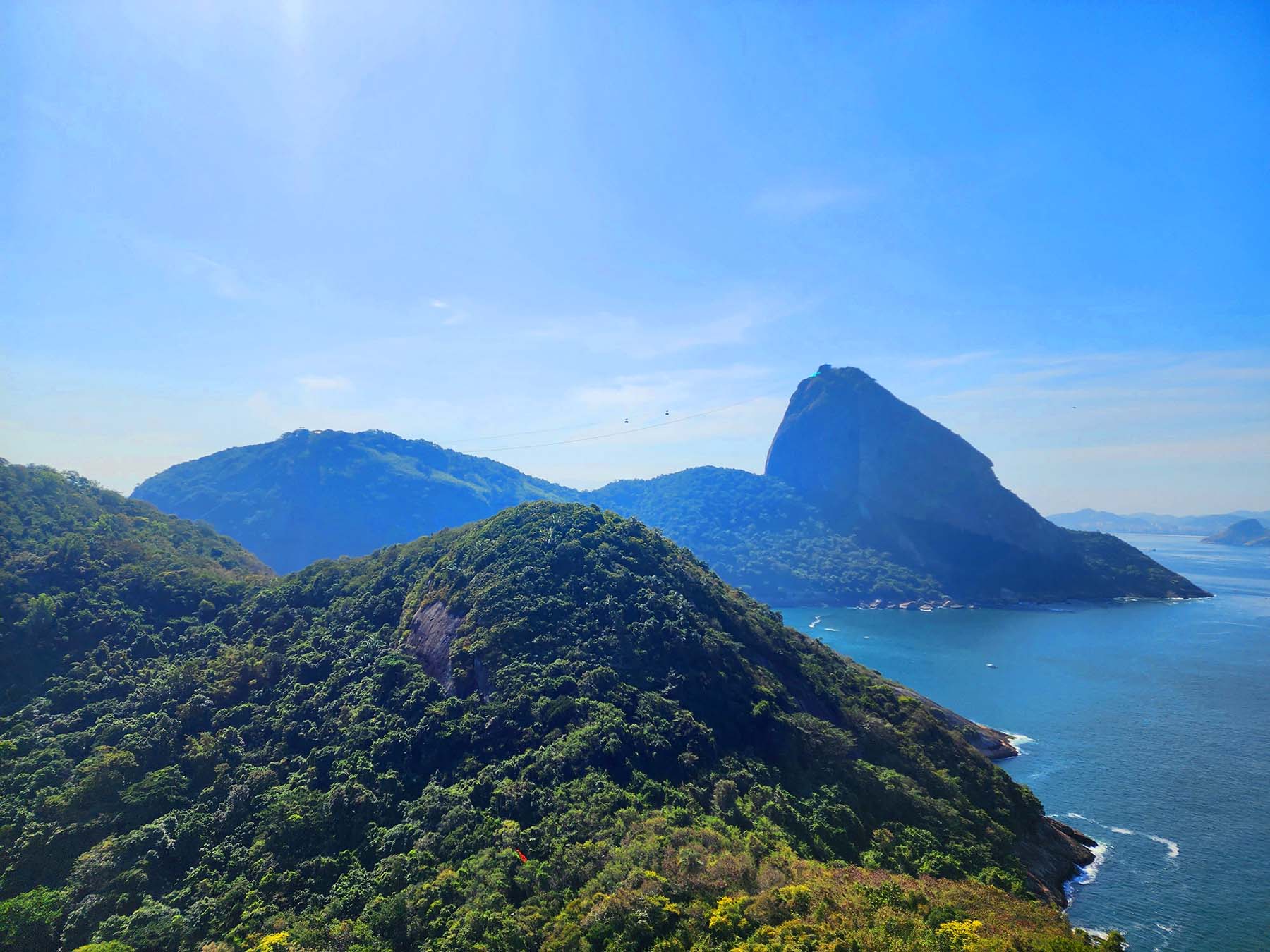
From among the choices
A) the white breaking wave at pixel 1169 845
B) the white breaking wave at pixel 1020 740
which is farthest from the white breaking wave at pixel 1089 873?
the white breaking wave at pixel 1020 740

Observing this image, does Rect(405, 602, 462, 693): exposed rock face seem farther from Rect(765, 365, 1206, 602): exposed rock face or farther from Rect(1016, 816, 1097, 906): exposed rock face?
Rect(765, 365, 1206, 602): exposed rock face

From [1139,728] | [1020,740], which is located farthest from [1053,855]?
[1139,728]

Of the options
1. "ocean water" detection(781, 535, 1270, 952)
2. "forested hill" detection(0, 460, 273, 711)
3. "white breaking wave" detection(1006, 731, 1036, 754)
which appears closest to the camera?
"ocean water" detection(781, 535, 1270, 952)

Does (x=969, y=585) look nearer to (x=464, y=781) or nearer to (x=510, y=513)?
(x=510, y=513)

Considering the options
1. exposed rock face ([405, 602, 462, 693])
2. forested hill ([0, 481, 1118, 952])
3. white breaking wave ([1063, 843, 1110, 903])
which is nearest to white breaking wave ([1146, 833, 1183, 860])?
white breaking wave ([1063, 843, 1110, 903])

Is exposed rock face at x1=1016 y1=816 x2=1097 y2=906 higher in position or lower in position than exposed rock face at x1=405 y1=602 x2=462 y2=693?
lower

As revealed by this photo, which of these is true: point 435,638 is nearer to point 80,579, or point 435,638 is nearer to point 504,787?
point 504,787

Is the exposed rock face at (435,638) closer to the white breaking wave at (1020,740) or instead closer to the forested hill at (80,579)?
the forested hill at (80,579)
